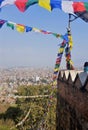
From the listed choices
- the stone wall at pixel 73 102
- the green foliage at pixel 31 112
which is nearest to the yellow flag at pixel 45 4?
the stone wall at pixel 73 102

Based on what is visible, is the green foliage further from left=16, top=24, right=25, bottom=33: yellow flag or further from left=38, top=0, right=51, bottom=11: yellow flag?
left=38, top=0, right=51, bottom=11: yellow flag

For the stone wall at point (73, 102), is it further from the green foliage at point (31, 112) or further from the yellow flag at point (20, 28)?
the green foliage at point (31, 112)

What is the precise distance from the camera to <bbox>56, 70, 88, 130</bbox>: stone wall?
8778 millimetres

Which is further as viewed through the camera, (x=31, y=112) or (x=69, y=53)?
(x=31, y=112)

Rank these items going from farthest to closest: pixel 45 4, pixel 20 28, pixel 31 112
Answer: pixel 31 112
pixel 20 28
pixel 45 4

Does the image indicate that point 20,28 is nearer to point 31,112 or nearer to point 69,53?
point 69,53

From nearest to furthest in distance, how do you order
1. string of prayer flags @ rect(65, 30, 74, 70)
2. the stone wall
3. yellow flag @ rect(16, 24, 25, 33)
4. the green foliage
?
the stone wall, yellow flag @ rect(16, 24, 25, 33), string of prayer flags @ rect(65, 30, 74, 70), the green foliage

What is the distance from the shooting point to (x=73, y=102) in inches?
398

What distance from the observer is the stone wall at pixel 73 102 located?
28.8 ft

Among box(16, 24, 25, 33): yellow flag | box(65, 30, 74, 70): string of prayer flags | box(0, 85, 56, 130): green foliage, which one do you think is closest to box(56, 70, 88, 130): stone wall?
box(65, 30, 74, 70): string of prayer flags

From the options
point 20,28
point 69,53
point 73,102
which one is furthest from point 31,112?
point 73,102

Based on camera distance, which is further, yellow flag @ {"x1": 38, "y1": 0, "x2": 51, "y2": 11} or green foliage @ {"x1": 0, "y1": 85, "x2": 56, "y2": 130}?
green foliage @ {"x1": 0, "y1": 85, "x2": 56, "y2": 130}

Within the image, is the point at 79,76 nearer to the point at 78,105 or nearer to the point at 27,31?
the point at 78,105

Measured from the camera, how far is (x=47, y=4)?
9727 millimetres
